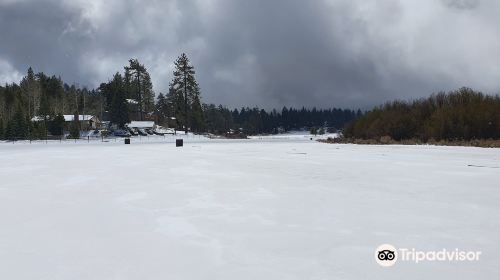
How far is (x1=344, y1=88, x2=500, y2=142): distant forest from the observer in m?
34.9

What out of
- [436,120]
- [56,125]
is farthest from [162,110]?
[436,120]

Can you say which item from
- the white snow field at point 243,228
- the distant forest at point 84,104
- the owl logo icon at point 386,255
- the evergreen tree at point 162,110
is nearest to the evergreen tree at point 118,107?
the distant forest at point 84,104

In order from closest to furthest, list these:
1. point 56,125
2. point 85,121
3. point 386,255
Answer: point 386,255, point 56,125, point 85,121

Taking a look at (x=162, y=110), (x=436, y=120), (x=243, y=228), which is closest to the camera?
(x=243, y=228)

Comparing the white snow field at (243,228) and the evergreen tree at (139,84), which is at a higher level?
the evergreen tree at (139,84)

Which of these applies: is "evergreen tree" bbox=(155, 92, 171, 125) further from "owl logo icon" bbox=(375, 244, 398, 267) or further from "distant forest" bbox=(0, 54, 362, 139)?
"owl logo icon" bbox=(375, 244, 398, 267)

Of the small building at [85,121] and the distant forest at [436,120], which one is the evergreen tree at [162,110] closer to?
the small building at [85,121]

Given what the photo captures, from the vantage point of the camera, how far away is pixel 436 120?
37.9m

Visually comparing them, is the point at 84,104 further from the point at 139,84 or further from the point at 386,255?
the point at 386,255

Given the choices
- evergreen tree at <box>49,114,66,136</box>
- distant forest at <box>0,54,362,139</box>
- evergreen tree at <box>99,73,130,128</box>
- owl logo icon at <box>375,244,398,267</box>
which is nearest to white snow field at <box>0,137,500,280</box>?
owl logo icon at <box>375,244,398,267</box>

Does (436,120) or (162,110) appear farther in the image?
(162,110)

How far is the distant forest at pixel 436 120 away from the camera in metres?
34.9

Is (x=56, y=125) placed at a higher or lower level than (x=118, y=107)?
lower

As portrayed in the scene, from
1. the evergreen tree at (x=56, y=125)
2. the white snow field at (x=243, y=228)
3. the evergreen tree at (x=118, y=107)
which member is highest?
the evergreen tree at (x=118, y=107)
